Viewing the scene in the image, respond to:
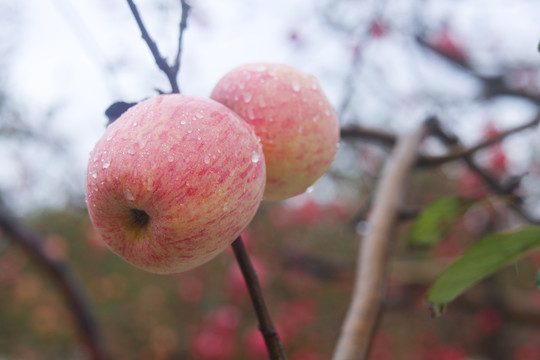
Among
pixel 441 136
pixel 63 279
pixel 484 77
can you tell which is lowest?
pixel 484 77

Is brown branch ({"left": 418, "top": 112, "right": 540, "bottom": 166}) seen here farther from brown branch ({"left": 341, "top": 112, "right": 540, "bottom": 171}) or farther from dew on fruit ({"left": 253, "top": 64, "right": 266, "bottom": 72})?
dew on fruit ({"left": 253, "top": 64, "right": 266, "bottom": 72})

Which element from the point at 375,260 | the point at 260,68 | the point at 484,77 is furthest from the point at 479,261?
the point at 484,77

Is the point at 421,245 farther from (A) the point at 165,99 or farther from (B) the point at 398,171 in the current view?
(A) the point at 165,99

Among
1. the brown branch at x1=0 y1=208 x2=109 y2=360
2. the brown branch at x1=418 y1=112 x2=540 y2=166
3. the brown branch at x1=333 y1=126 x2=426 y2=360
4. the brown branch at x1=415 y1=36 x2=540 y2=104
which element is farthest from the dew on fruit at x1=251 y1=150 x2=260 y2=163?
the brown branch at x1=0 y1=208 x2=109 y2=360

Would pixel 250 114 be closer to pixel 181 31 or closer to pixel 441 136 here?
pixel 181 31

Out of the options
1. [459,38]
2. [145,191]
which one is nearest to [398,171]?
[145,191]

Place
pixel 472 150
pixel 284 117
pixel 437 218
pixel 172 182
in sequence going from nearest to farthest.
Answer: pixel 172 182
pixel 284 117
pixel 437 218
pixel 472 150
